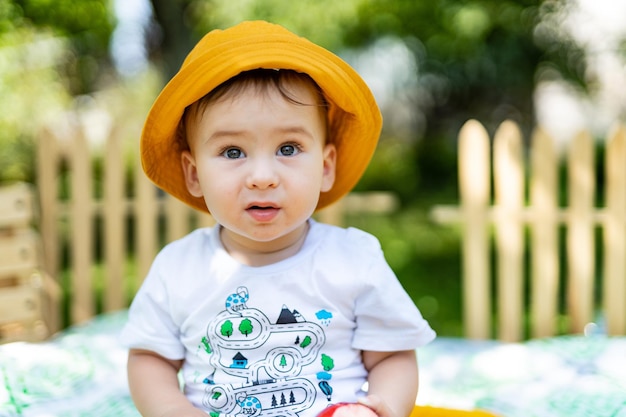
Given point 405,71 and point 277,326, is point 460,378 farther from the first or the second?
point 405,71

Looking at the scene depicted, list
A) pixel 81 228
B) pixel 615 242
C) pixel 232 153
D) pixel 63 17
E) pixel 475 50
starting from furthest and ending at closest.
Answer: pixel 475 50
pixel 63 17
pixel 81 228
pixel 615 242
pixel 232 153

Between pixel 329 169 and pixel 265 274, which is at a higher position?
pixel 329 169

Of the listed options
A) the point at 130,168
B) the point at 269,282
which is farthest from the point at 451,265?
the point at 130,168

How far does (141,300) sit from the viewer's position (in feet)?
6.31

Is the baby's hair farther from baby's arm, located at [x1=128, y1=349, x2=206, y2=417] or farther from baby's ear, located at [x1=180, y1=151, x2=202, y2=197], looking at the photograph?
baby's arm, located at [x1=128, y1=349, x2=206, y2=417]

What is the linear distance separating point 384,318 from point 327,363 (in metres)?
0.20

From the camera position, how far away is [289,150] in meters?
1.75

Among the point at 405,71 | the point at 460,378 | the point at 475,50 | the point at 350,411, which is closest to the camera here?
the point at 350,411

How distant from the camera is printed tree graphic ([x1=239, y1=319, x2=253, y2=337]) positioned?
1.79 m

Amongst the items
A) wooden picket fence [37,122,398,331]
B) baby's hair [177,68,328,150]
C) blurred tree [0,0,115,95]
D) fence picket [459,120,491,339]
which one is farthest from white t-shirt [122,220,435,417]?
blurred tree [0,0,115,95]

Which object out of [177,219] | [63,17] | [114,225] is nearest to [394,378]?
[177,219]

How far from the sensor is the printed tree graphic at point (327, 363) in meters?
1.82

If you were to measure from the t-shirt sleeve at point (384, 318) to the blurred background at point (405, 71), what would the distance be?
111 inches

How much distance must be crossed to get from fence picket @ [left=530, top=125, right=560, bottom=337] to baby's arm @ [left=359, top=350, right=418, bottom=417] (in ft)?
7.69
